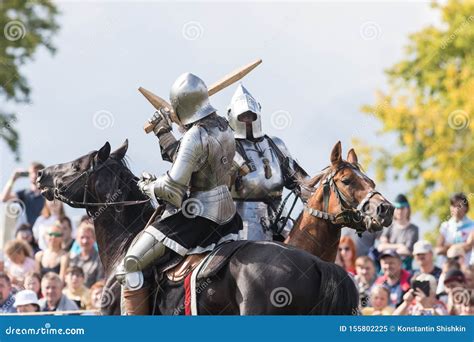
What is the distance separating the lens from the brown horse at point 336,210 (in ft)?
33.0

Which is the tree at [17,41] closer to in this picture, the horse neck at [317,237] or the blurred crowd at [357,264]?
the blurred crowd at [357,264]

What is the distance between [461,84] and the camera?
78.7ft

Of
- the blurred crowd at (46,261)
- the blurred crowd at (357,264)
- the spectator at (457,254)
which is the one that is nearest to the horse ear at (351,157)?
the blurred crowd at (357,264)

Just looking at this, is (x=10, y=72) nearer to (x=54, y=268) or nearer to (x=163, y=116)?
(x=54, y=268)

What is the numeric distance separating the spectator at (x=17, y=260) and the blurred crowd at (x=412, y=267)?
3451 mm

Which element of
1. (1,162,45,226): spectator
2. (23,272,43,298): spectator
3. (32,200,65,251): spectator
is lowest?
(23,272,43,298): spectator

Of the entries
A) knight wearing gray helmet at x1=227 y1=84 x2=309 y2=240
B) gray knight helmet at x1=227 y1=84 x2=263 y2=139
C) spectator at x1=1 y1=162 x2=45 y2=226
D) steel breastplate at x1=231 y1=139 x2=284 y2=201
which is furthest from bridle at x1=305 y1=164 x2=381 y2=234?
spectator at x1=1 y1=162 x2=45 y2=226

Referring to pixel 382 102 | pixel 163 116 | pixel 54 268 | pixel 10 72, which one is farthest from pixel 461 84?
pixel 163 116

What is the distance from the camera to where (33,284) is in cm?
1292

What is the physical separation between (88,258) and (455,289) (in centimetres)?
413

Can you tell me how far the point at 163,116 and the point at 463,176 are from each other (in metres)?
14.9

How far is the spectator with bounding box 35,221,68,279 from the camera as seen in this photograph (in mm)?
13664

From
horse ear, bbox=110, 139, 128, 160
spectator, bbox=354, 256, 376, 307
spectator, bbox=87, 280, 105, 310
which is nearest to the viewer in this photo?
horse ear, bbox=110, 139, 128, 160

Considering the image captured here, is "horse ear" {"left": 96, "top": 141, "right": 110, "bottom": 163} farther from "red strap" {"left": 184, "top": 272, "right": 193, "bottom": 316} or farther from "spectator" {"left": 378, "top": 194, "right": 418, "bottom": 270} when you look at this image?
"spectator" {"left": 378, "top": 194, "right": 418, "bottom": 270}
